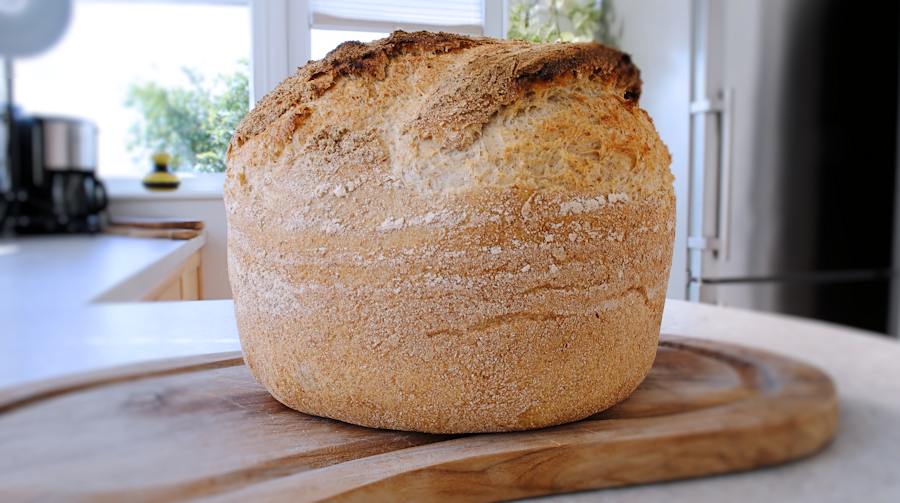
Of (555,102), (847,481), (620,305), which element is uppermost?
(555,102)

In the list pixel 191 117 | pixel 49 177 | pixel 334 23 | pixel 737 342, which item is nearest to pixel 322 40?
pixel 334 23

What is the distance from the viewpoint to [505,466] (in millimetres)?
383

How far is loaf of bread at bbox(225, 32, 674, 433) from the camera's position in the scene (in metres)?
0.36

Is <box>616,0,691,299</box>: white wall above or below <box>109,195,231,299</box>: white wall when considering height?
above

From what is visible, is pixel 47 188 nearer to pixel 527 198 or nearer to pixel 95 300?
pixel 95 300

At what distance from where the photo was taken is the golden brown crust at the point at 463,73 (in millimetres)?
359

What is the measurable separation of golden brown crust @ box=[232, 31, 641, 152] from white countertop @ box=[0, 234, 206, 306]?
0.14m

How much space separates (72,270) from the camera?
267 mm

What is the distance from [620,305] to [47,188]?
12.7 inches

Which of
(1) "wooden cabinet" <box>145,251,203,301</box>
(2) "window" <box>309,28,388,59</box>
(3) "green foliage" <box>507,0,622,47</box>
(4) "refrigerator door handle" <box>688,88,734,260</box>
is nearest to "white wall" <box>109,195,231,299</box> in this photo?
(1) "wooden cabinet" <box>145,251,203,301</box>

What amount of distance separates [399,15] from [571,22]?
0.13 m

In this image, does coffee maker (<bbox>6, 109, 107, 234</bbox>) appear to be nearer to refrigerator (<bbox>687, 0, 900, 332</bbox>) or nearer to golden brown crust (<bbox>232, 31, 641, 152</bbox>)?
golden brown crust (<bbox>232, 31, 641, 152</bbox>)

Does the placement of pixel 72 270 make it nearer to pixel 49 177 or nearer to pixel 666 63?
pixel 49 177

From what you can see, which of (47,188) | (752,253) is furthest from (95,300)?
(752,253)
